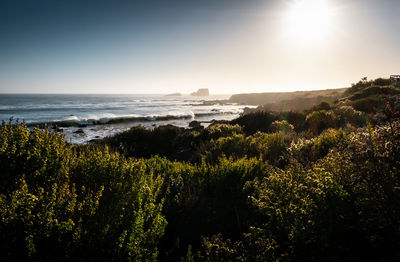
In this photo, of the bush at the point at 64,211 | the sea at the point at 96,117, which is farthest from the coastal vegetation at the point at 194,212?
the sea at the point at 96,117

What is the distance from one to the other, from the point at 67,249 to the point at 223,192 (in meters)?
3.50

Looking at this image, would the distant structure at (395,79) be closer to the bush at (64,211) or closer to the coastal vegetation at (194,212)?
the coastal vegetation at (194,212)

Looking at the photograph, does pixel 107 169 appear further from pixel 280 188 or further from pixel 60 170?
pixel 280 188

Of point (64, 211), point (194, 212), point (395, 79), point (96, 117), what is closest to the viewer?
point (64, 211)

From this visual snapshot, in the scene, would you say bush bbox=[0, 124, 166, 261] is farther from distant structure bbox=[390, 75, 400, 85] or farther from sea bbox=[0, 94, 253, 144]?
distant structure bbox=[390, 75, 400, 85]

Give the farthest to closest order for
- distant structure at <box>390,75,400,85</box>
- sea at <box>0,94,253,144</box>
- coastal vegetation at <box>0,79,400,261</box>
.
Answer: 1. sea at <box>0,94,253,144</box>
2. distant structure at <box>390,75,400,85</box>
3. coastal vegetation at <box>0,79,400,261</box>

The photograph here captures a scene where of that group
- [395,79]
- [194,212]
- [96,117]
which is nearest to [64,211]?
[194,212]

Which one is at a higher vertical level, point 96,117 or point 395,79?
point 395,79

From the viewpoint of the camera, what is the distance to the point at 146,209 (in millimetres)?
3184

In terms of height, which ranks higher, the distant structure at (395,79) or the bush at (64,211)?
the distant structure at (395,79)

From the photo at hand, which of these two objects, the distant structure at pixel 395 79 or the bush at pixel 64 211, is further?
the distant structure at pixel 395 79

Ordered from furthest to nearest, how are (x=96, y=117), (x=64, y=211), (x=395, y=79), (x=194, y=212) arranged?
1. (x=96, y=117)
2. (x=395, y=79)
3. (x=194, y=212)
4. (x=64, y=211)

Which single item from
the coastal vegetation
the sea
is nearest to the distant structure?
the sea

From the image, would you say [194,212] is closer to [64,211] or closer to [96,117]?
[64,211]
